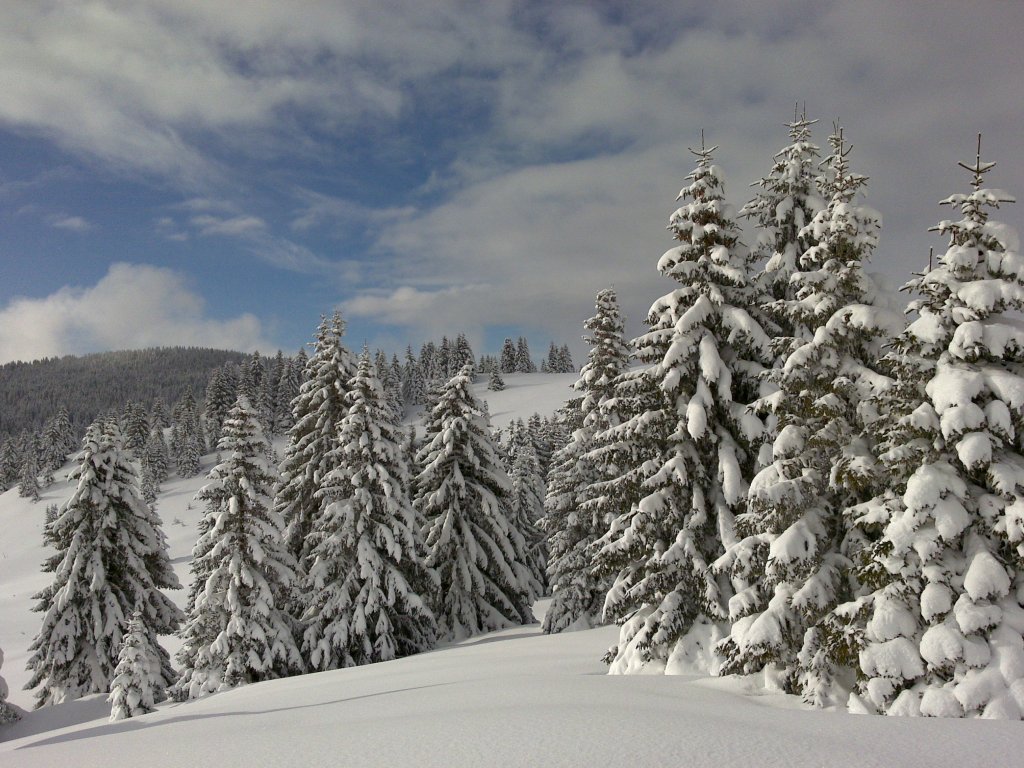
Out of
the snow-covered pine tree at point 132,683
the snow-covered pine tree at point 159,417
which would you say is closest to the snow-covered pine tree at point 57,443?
the snow-covered pine tree at point 159,417

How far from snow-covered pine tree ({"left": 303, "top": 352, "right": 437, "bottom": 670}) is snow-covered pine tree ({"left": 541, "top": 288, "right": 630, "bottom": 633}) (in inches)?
239

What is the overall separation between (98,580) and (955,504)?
1194 inches

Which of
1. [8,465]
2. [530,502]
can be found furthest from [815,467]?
[8,465]

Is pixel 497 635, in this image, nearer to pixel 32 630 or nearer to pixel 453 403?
pixel 453 403

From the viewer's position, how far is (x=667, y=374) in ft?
51.0

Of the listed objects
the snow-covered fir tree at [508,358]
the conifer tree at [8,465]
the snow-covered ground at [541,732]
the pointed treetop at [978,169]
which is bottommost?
the snow-covered ground at [541,732]

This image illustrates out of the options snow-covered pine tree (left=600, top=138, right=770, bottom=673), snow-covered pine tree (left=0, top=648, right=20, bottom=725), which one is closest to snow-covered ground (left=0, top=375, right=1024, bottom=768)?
snow-covered pine tree (left=600, top=138, right=770, bottom=673)

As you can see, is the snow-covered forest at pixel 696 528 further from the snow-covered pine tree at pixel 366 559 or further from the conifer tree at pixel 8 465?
the conifer tree at pixel 8 465

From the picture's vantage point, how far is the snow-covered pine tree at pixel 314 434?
98.6 feet

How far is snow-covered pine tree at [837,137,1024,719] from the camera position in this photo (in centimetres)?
912

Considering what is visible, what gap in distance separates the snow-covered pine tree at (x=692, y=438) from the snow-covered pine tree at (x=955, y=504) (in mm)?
4130

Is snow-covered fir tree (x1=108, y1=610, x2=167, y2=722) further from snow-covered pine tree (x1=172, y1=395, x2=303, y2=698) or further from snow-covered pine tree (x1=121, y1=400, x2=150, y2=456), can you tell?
snow-covered pine tree (x1=121, y1=400, x2=150, y2=456)

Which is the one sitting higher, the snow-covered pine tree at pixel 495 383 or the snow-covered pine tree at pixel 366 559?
the snow-covered pine tree at pixel 495 383

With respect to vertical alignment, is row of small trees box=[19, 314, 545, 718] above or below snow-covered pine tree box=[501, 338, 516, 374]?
below
